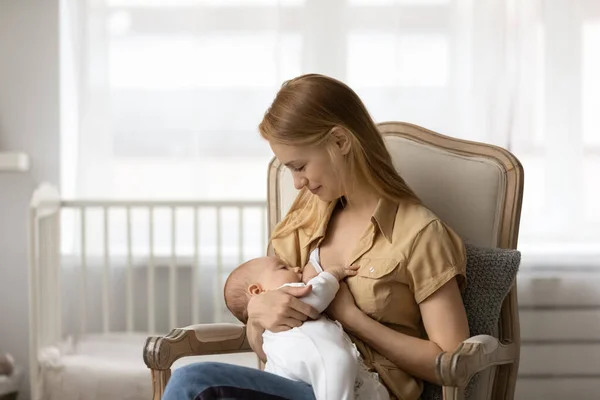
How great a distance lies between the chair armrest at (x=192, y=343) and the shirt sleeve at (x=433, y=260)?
417 millimetres

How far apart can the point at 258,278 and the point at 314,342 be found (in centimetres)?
24

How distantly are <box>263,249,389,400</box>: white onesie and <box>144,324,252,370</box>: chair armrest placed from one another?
0.16m

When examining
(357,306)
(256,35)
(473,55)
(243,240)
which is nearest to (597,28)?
(473,55)

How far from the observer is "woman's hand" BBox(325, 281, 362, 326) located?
5.23ft

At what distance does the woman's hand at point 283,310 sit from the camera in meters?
1.55

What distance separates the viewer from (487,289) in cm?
172

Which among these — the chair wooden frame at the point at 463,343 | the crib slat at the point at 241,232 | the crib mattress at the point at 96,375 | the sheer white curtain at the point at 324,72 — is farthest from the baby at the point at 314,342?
the sheer white curtain at the point at 324,72

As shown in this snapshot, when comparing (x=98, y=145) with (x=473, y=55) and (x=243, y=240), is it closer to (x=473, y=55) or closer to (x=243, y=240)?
(x=243, y=240)

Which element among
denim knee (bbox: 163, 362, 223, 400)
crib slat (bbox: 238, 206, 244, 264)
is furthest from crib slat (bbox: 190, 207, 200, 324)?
denim knee (bbox: 163, 362, 223, 400)

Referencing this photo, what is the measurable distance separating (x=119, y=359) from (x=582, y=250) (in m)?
1.55

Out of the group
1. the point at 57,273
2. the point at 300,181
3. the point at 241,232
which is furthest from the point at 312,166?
the point at 57,273

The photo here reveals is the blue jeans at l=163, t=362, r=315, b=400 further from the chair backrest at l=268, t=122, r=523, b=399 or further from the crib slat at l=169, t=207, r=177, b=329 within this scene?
the crib slat at l=169, t=207, r=177, b=329

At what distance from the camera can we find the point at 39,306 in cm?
257

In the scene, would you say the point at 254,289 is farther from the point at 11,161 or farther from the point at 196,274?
the point at 11,161
